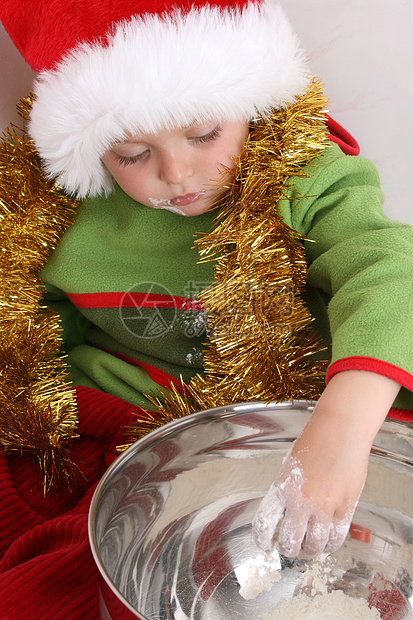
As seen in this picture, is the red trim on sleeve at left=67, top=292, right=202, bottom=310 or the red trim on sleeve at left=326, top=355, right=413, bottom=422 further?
the red trim on sleeve at left=67, top=292, right=202, bottom=310

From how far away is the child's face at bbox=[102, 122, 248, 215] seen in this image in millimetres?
658

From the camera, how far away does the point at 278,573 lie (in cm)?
62

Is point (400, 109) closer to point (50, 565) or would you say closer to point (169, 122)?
point (169, 122)

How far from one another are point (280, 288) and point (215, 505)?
0.27 meters

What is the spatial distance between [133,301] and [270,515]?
17.3 inches

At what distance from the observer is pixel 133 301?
0.85m

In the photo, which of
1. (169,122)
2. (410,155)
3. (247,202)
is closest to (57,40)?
(169,122)

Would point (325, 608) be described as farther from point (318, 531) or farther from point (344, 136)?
point (344, 136)

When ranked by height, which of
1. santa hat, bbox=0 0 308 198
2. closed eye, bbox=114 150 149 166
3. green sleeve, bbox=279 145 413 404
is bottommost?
green sleeve, bbox=279 145 413 404

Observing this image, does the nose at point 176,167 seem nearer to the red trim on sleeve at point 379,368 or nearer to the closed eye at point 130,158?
the closed eye at point 130,158

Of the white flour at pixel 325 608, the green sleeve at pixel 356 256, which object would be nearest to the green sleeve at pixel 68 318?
the green sleeve at pixel 356 256

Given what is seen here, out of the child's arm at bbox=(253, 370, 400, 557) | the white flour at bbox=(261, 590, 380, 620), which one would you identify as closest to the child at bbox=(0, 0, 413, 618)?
the child's arm at bbox=(253, 370, 400, 557)

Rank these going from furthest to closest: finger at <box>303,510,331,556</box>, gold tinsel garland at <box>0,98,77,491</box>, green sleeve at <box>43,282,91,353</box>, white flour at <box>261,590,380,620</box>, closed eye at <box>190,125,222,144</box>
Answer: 1. green sleeve at <box>43,282,91,353</box>
2. gold tinsel garland at <box>0,98,77,491</box>
3. closed eye at <box>190,125,222,144</box>
4. white flour at <box>261,590,380,620</box>
5. finger at <box>303,510,331,556</box>

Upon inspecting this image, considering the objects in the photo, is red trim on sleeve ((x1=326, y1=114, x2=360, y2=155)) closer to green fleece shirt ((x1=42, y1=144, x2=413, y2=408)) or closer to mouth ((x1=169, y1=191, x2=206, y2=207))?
green fleece shirt ((x1=42, y1=144, x2=413, y2=408))
